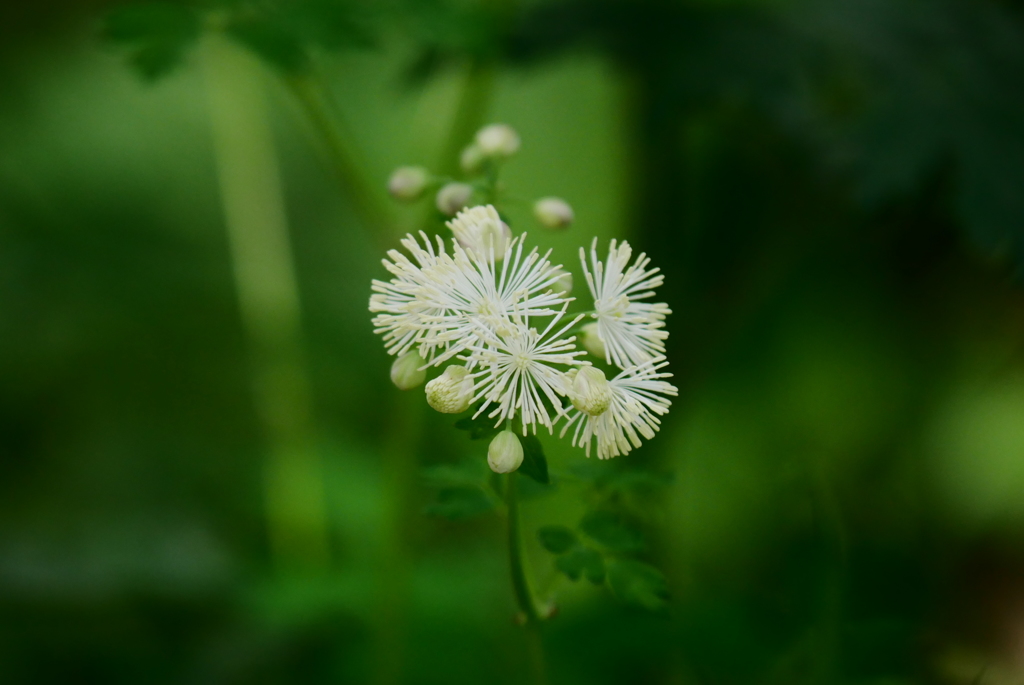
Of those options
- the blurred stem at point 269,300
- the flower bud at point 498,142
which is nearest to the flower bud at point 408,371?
the flower bud at point 498,142

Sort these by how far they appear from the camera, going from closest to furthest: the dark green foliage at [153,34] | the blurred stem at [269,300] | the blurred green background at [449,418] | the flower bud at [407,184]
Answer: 1. the flower bud at [407,184]
2. the dark green foliage at [153,34]
3. the blurred green background at [449,418]
4. the blurred stem at [269,300]

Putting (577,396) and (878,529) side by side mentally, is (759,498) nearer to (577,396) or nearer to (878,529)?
→ (878,529)

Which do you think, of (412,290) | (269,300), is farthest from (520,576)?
(269,300)

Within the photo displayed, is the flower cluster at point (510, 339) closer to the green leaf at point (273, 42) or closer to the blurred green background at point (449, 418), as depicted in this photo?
the blurred green background at point (449, 418)

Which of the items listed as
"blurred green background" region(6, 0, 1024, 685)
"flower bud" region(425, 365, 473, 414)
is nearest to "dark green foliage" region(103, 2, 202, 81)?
"blurred green background" region(6, 0, 1024, 685)

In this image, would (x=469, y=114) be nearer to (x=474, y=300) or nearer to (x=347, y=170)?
(x=347, y=170)

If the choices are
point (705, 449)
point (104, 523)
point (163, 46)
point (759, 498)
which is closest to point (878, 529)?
point (759, 498)
